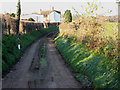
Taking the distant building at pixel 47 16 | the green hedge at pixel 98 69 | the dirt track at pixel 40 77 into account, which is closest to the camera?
the green hedge at pixel 98 69

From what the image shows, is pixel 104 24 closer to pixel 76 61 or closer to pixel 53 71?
pixel 76 61

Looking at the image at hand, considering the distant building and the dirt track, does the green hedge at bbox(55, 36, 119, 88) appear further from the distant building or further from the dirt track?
the distant building

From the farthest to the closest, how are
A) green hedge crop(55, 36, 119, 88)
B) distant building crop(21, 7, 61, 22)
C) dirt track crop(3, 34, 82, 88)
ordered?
1. distant building crop(21, 7, 61, 22)
2. dirt track crop(3, 34, 82, 88)
3. green hedge crop(55, 36, 119, 88)

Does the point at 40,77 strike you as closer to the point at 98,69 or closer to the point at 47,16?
the point at 98,69

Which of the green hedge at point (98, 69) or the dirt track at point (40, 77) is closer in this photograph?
the green hedge at point (98, 69)

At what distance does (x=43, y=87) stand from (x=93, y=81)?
3.06 m

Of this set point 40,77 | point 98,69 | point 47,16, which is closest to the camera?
point 98,69

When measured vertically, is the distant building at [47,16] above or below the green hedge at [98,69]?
above

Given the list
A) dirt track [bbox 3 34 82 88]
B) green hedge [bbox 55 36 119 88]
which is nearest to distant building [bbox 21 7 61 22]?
dirt track [bbox 3 34 82 88]

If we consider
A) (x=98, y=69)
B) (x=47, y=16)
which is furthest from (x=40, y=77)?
(x=47, y=16)

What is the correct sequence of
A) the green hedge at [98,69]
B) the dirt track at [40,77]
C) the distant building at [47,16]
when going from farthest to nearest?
the distant building at [47,16]
the dirt track at [40,77]
the green hedge at [98,69]

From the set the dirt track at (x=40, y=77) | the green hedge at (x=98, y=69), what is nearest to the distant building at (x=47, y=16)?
the dirt track at (x=40, y=77)

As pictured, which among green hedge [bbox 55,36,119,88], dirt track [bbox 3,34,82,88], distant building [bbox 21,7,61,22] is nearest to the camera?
green hedge [bbox 55,36,119,88]

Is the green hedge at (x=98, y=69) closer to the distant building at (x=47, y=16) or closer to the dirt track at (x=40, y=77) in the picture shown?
the dirt track at (x=40, y=77)
